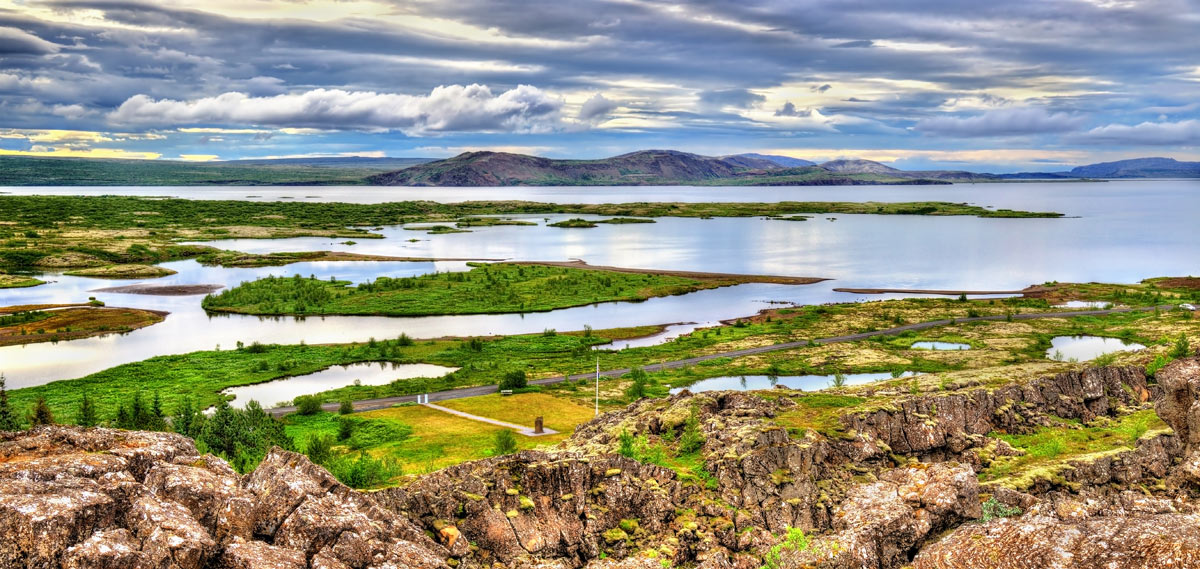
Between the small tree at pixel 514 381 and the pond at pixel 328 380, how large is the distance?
37.5 feet

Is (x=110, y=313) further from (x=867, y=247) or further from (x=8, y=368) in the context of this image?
(x=867, y=247)

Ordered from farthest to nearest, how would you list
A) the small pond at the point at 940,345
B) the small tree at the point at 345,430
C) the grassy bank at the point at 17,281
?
the grassy bank at the point at 17,281 < the small pond at the point at 940,345 < the small tree at the point at 345,430

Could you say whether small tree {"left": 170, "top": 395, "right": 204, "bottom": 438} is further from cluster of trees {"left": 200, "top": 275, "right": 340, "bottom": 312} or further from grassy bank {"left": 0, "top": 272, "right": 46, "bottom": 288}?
grassy bank {"left": 0, "top": 272, "right": 46, "bottom": 288}

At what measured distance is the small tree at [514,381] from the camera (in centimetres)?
6631

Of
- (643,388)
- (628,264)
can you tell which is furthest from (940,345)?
(628,264)

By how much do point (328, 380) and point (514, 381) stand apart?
19745 mm

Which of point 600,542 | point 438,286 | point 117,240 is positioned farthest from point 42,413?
point 117,240

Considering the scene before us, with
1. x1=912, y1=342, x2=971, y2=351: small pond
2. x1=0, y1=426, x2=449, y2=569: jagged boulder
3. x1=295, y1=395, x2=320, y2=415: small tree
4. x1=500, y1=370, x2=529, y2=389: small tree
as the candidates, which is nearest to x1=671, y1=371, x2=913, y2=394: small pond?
x1=500, y1=370, x2=529, y2=389: small tree

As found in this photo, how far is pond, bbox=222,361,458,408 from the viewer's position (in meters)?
67.6

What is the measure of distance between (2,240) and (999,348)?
192 meters

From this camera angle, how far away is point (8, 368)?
74.9 metres

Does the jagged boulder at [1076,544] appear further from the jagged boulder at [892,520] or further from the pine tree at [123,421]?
the pine tree at [123,421]

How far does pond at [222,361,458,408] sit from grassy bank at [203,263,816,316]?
29.8 meters

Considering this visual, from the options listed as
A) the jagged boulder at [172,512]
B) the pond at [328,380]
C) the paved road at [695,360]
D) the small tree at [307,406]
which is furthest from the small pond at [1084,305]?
the jagged boulder at [172,512]
